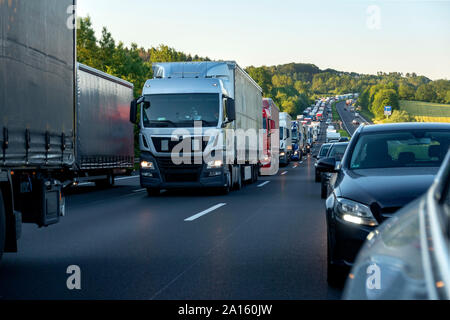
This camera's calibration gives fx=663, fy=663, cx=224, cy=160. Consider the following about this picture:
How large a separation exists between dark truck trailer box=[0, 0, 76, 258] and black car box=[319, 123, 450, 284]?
316cm

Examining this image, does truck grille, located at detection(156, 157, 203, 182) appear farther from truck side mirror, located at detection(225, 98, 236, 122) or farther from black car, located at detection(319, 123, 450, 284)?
black car, located at detection(319, 123, 450, 284)

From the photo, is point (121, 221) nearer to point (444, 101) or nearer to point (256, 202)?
point (256, 202)

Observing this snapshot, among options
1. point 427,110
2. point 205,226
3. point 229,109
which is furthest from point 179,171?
point 427,110

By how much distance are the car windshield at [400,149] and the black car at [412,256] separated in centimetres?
442

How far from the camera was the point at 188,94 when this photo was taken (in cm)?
1792

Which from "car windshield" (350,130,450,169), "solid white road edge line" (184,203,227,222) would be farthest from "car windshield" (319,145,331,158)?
"car windshield" (350,130,450,169)

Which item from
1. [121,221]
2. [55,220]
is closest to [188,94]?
[121,221]

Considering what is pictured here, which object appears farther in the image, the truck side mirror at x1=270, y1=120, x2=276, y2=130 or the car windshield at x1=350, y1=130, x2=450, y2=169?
the truck side mirror at x1=270, y1=120, x2=276, y2=130

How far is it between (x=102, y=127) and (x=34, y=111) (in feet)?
41.8

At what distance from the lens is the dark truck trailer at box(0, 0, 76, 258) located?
6.93m

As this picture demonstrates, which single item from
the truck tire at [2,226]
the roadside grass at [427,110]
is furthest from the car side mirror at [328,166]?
the roadside grass at [427,110]

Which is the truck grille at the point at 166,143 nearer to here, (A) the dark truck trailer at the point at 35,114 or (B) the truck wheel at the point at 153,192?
(B) the truck wheel at the point at 153,192

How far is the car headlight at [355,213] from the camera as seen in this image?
5562mm

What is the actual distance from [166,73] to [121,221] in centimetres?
836
